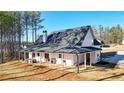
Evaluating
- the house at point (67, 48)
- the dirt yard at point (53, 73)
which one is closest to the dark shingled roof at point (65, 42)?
the house at point (67, 48)

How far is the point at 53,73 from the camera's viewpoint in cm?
664

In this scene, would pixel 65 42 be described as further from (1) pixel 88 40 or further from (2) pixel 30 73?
(2) pixel 30 73

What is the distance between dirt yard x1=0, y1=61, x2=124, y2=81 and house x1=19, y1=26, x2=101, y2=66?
0.55 feet

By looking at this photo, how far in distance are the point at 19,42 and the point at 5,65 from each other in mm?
606

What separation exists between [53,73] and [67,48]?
64cm

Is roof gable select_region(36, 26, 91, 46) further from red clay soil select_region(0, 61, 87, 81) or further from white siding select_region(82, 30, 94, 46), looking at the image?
red clay soil select_region(0, 61, 87, 81)

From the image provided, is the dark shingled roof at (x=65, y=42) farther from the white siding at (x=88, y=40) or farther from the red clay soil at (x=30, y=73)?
the red clay soil at (x=30, y=73)

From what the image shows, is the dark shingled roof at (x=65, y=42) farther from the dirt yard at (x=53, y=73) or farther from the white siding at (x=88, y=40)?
the dirt yard at (x=53, y=73)

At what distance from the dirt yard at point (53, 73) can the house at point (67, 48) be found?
0.17m

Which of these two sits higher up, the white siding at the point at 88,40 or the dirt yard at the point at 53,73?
the white siding at the point at 88,40

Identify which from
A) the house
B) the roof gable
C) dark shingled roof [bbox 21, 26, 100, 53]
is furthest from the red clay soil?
the roof gable

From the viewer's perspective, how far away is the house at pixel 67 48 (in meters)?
6.59
